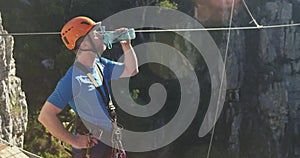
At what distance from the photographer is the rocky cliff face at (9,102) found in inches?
270

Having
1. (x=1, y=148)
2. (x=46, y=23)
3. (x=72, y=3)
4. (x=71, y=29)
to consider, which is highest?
(x=72, y=3)

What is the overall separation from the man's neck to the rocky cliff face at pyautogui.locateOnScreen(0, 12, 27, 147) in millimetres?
4670

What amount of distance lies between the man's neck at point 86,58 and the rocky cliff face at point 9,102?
15.3 ft

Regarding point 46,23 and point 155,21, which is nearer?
point 46,23

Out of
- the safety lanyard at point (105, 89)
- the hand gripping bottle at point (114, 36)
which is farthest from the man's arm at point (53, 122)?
the hand gripping bottle at point (114, 36)

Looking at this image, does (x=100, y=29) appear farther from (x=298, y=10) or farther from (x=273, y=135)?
(x=298, y=10)

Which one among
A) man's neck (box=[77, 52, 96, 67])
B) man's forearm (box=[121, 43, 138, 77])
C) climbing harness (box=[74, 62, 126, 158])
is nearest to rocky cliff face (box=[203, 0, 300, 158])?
man's forearm (box=[121, 43, 138, 77])

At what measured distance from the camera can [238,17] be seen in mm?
16750

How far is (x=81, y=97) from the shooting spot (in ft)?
7.16

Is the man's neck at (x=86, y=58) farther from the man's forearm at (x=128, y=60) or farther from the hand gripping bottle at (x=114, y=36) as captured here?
the man's forearm at (x=128, y=60)

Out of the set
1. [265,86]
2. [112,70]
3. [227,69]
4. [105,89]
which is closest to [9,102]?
[112,70]

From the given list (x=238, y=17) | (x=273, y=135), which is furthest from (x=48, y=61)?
(x=273, y=135)

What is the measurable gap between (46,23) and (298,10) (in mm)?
11550

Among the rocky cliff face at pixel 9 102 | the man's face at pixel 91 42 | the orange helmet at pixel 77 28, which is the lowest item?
the rocky cliff face at pixel 9 102
